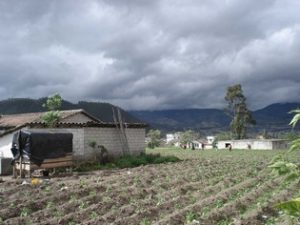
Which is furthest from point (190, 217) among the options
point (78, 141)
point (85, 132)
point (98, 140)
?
point (98, 140)

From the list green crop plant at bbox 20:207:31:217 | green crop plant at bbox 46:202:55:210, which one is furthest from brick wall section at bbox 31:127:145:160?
green crop plant at bbox 20:207:31:217

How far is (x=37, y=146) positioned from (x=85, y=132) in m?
4.43

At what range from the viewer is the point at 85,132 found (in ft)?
68.0

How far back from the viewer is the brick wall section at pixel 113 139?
20.8m

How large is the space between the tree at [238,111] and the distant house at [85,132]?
36220mm

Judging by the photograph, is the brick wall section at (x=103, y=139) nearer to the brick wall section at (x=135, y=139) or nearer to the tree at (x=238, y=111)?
the brick wall section at (x=135, y=139)

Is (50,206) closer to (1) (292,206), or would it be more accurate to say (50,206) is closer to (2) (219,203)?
(2) (219,203)

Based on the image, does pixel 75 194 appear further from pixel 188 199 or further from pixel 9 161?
pixel 9 161

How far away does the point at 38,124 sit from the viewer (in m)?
19.8

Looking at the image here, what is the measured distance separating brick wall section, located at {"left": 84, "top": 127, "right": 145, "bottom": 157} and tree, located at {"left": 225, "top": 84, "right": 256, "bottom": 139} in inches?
1426

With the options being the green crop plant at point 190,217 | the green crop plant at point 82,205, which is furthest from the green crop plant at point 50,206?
the green crop plant at point 190,217

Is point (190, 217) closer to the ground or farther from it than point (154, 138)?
closer to the ground

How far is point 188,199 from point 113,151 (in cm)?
1242

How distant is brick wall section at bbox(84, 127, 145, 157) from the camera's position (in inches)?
821
